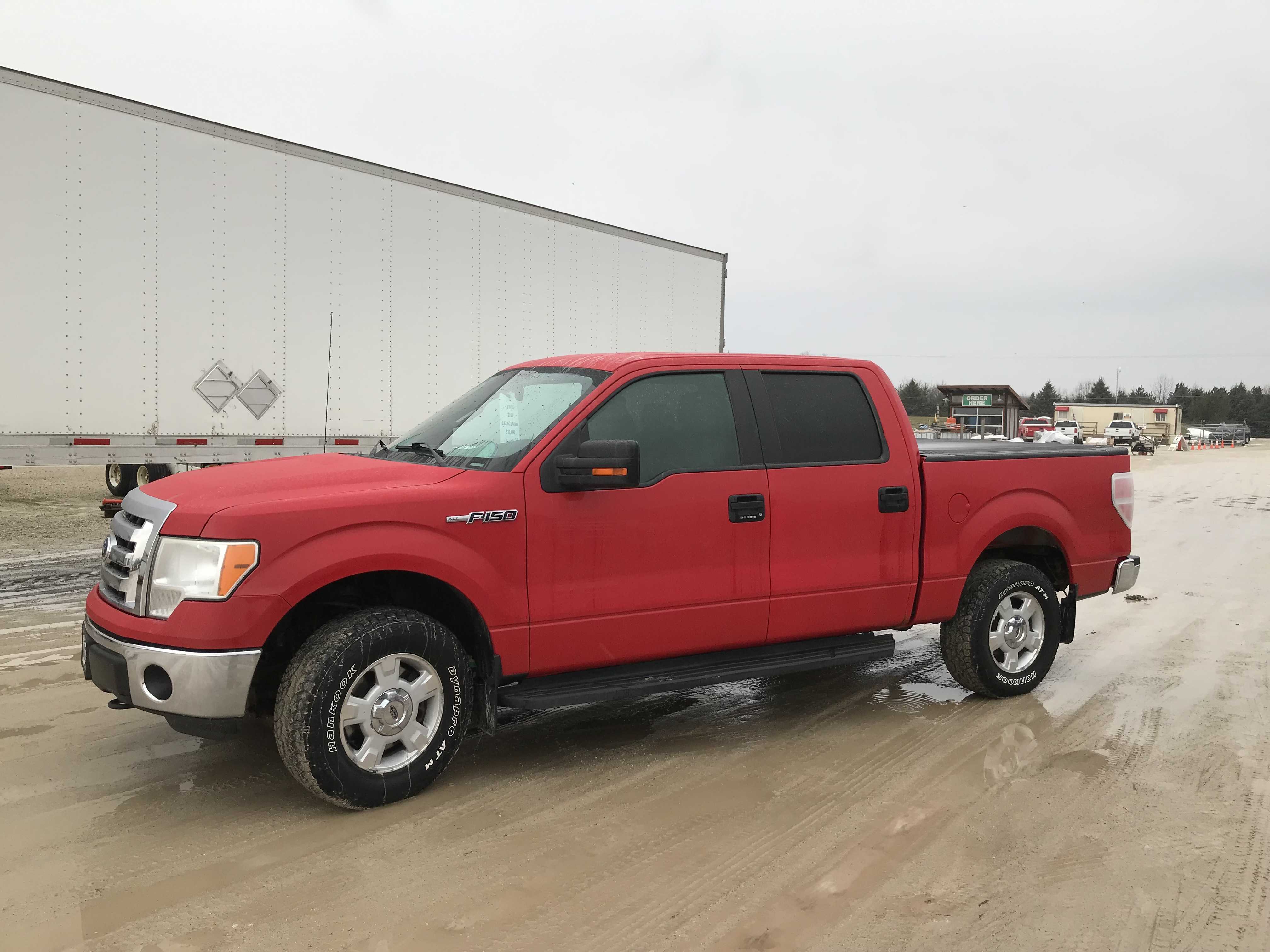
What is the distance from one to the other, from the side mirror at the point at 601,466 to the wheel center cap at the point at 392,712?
1.09 metres

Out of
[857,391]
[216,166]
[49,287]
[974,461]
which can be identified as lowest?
[974,461]

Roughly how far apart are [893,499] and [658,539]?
143cm

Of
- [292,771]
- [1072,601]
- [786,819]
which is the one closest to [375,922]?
[292,771]

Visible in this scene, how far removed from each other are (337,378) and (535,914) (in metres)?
7.71

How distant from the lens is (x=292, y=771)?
12.7 ft

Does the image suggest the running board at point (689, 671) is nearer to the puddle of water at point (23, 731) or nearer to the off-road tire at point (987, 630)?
the off-road tire at point (987, 630)

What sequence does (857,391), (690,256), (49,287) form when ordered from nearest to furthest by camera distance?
(857,391), (49,287), (690,256)

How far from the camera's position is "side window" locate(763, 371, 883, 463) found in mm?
5055

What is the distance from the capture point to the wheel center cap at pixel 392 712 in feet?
13.1

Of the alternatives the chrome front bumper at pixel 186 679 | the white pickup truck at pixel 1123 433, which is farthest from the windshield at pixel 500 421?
the white pickup truck at pixel 1123 433

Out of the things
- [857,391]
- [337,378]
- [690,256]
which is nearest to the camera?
[857,391]

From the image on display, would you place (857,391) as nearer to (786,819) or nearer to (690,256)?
(786,819)

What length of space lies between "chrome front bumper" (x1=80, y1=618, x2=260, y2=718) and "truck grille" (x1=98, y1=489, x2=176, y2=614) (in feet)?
0.66

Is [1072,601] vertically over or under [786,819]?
over
